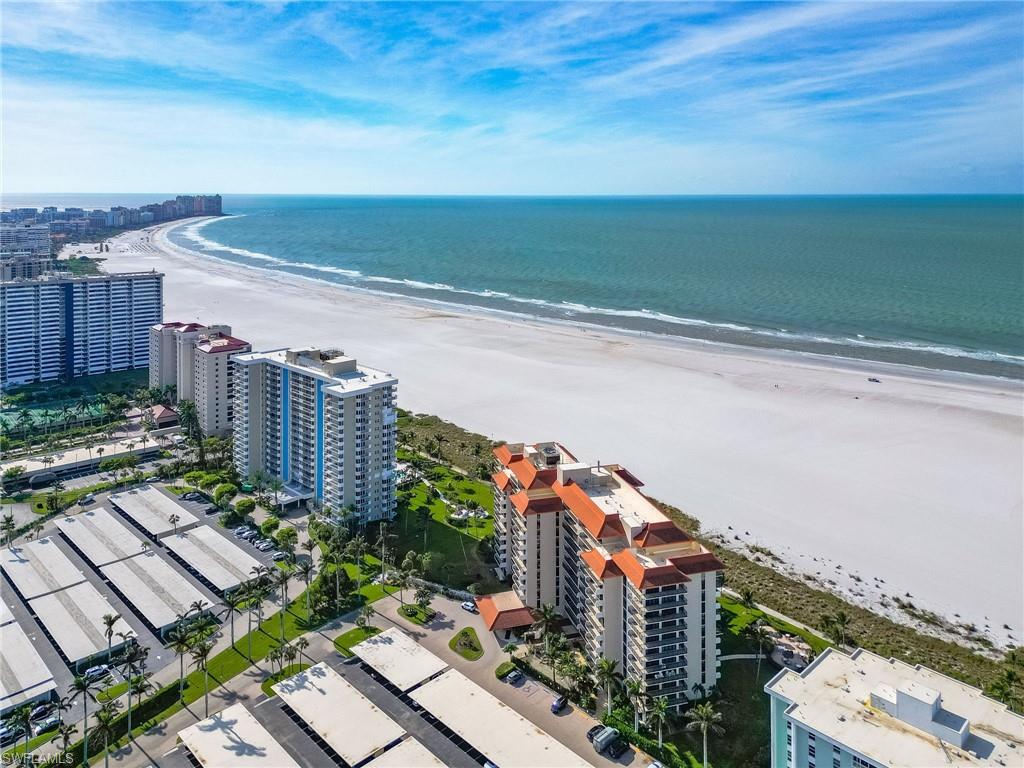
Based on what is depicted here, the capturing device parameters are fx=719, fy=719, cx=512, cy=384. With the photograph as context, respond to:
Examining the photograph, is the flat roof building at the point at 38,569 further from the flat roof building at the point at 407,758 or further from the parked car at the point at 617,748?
the parked car at the point at 617,748

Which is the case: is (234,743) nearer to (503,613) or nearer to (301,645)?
(301,645)

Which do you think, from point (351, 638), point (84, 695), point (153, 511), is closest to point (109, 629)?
point (84, 695)

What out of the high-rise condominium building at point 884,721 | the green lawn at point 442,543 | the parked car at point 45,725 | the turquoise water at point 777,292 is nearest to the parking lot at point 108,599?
the parked car at point 45,725

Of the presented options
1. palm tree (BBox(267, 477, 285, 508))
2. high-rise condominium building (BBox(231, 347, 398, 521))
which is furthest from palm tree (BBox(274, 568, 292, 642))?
palm tree (BBox(267, 477, 285, 508))

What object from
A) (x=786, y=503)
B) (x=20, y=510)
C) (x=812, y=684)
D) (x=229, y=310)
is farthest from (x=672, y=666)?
(x=229, y=310)

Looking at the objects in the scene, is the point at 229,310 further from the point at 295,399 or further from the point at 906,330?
the point at 906,330

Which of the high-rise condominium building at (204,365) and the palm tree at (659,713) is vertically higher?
the high-rise condominium building at (204,365)

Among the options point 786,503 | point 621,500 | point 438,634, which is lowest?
point 438,634
